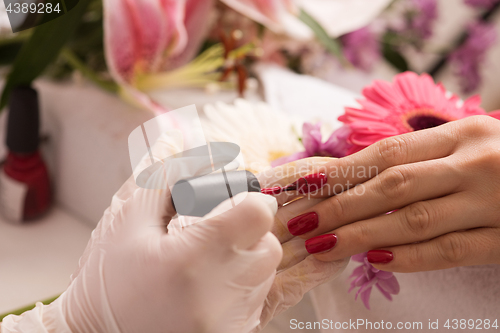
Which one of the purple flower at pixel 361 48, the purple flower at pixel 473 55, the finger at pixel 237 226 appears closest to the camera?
the finger at pixel 237 226

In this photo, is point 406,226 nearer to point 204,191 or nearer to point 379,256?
point 379,256

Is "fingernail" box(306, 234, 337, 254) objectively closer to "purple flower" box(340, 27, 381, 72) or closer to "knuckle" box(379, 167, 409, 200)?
"knuckle" box(379, 167, 409, 200)

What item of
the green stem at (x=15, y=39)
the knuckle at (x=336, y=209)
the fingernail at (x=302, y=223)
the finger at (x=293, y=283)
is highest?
the green stem at (x=15, y=39)

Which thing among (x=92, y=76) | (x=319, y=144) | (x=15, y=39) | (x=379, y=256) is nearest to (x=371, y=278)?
(x=379, y=256)

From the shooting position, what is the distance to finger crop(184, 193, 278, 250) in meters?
0.28

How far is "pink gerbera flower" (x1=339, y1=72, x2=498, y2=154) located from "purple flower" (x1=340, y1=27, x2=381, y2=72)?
0.46 meters

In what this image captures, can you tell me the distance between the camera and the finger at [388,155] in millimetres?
376

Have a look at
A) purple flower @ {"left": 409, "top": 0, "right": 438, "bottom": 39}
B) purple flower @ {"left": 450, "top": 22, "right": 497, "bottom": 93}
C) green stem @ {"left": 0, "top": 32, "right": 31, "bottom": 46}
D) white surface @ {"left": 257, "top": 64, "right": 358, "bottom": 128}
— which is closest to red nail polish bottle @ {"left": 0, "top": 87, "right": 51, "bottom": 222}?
green stem @ {"left": 0, "top": 32, "right": 31, "bottom": 46}

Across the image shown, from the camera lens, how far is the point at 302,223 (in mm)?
372

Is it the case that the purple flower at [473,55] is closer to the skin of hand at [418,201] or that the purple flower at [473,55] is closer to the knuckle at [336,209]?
the skin of hand at [418,201]

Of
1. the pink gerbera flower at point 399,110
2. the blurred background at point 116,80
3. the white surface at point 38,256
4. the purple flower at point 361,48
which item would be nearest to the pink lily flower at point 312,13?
the blurred background at point 116,80

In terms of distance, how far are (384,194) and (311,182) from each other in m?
0.07

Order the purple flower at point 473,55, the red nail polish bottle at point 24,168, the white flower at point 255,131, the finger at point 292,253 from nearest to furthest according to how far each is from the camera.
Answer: the finger at point 292,253 → the white flower at point 255,131 → the red nail polish bottle at point 24,168 → the purple flower at point 473,55

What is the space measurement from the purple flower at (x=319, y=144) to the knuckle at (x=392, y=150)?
60 mm
